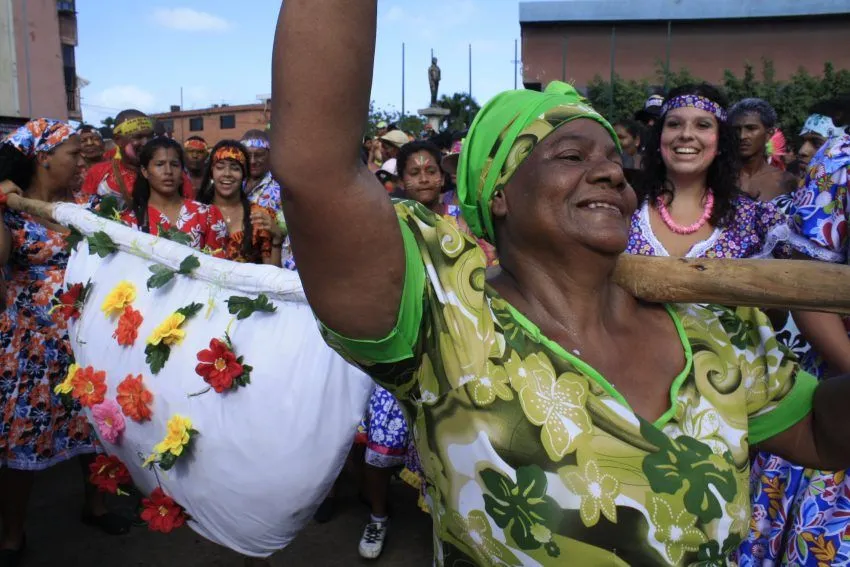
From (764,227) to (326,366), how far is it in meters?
1.91

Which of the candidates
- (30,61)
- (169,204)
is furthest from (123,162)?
(30,61)

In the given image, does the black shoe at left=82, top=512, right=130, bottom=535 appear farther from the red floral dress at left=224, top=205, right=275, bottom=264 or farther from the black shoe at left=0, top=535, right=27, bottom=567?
the red floral dress at left=224, top=205, right=275, bottom=264

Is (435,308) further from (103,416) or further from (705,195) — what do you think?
(705,195)

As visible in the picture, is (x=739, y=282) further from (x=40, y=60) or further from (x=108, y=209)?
(x=40, y=60)

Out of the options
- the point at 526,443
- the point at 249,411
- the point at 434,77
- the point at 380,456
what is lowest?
the point at 380,456

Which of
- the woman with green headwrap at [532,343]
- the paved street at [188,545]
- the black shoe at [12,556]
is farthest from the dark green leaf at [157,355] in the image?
the black shoe at [12,556]

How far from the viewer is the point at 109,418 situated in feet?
8.05

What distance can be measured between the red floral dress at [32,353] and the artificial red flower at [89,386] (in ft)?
4.14

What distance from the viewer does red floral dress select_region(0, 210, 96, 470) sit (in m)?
3.76

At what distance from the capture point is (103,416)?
2.46m

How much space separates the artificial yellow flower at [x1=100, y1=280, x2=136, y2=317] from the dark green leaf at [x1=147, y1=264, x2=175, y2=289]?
0.33ft

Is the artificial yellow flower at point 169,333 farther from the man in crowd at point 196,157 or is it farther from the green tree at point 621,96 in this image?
the green tree at point 621,96

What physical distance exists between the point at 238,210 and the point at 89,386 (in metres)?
2.62

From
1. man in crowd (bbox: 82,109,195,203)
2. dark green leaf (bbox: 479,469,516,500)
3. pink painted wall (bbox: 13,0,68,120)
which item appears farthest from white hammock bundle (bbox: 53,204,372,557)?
pink painted wall (bbox: 13,0,68,120)
